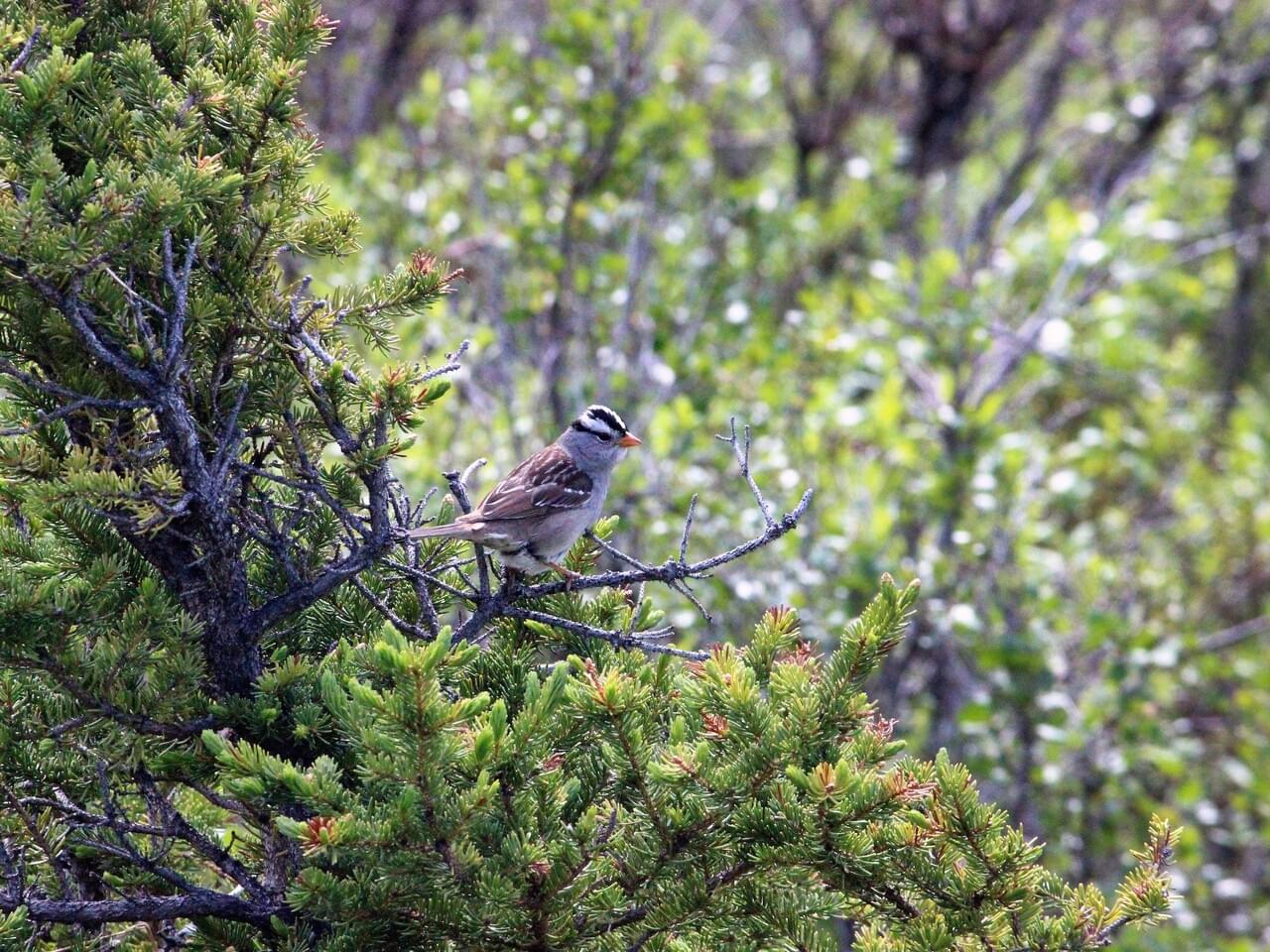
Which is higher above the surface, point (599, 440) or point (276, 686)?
point (599, 440)

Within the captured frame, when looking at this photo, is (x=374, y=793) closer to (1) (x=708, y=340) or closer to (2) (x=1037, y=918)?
(2) (x=1037, y=918)

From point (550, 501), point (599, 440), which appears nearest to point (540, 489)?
point (550, 501)

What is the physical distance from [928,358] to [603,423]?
2613 millimetres

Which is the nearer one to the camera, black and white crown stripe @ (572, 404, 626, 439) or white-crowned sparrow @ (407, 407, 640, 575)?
white-crowned sparrow @ (407, 407, 640, 575)

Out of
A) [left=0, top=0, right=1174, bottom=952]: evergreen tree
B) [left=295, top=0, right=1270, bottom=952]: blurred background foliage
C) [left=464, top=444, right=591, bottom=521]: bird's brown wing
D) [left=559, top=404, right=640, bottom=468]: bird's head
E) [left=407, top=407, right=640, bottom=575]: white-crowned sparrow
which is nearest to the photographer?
[left=0, top=0, right=1174, bottom=952]: evergreen tree

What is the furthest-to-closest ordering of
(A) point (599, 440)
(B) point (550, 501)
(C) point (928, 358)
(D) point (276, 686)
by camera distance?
1. (C) point (928, 358)
2. (A) point (599, 440)
3. (B) point (550, 501)
4. (D) point (276, 686)

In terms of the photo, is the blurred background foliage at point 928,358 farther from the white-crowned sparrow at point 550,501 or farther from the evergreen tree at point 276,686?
the evergreen tree at point 276,686

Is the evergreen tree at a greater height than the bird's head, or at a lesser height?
lesser

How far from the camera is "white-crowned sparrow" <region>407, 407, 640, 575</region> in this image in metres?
4.04

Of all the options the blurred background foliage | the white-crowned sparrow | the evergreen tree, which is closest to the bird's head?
the white-crowned sparrow

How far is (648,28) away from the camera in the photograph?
802 cm

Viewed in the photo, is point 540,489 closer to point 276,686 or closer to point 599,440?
point 599,440

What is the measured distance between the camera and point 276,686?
2.67 metres

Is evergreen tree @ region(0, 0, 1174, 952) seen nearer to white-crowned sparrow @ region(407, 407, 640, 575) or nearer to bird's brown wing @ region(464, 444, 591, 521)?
white-crowned sparrow @ region(407, 407, 640, 575)
